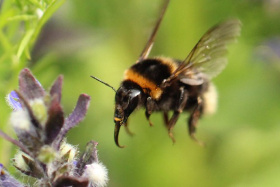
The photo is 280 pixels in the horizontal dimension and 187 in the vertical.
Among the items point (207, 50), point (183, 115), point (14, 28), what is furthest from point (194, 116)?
point (183, 115)

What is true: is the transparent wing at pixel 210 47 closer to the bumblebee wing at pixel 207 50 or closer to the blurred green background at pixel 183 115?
the bumblebee wing at pixel 207 50

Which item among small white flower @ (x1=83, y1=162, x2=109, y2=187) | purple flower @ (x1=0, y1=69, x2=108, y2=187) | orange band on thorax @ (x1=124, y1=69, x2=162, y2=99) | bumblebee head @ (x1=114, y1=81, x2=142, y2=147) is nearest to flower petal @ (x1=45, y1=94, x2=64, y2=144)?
purple flower @ (x1=0, y1=69, x2=108, y2=187)

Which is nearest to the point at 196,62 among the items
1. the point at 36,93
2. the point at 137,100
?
the point at 137,100

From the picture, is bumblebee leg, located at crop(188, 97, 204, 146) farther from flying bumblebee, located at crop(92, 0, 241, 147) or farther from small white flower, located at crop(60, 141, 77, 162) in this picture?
small white flower, located at crop(60, 141, 77, 162)

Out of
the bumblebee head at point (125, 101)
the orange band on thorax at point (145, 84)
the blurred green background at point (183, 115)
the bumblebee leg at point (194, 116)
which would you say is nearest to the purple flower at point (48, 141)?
the bumblebee head at point (125, 101)

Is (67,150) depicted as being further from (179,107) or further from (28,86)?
(179,107)

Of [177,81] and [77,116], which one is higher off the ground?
[77,116]

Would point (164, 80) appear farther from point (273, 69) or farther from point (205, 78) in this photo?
point (273, 69)

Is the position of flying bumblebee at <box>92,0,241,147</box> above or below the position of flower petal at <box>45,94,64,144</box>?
below
